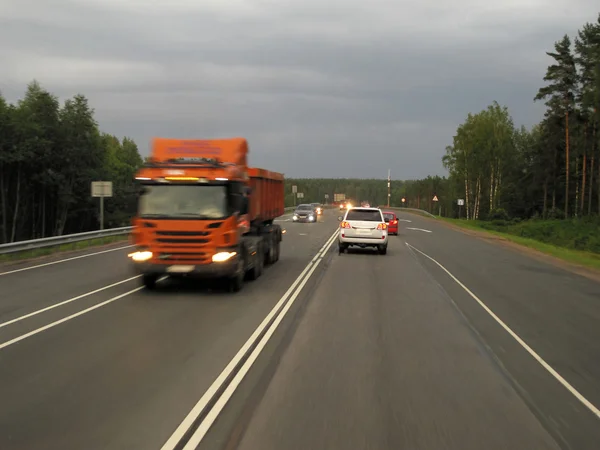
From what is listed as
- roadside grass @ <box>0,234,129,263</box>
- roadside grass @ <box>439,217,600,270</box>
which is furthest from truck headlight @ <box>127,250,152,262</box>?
roadside grass @ <box>439,217,600,270</box>

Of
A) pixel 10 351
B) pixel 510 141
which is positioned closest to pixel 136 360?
pixel 10 351

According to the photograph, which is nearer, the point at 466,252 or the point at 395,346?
the point at 395,346

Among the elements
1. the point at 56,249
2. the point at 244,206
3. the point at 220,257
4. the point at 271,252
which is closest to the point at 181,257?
the point at 220,257

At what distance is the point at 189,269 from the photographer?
42.3 ft

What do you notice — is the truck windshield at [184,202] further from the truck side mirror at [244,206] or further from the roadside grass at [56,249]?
the roadside grass at [56,249]

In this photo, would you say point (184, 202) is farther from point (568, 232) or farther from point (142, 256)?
point (568, 232)

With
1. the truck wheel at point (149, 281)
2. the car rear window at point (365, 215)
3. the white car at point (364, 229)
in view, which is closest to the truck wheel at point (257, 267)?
the truck wheel at point (149, 281)

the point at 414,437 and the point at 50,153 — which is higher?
the point at 50,153

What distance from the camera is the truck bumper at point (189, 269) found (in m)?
12.9

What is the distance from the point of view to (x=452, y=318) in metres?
10.9

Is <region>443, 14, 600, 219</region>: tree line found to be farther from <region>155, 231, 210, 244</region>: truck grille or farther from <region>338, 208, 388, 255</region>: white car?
<region>155, 231, 210, 244</region>: truck grille

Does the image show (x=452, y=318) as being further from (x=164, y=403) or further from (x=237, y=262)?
(x=164, y=403)

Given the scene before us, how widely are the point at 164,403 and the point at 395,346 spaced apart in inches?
147

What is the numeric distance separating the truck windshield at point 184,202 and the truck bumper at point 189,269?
3.32ft
